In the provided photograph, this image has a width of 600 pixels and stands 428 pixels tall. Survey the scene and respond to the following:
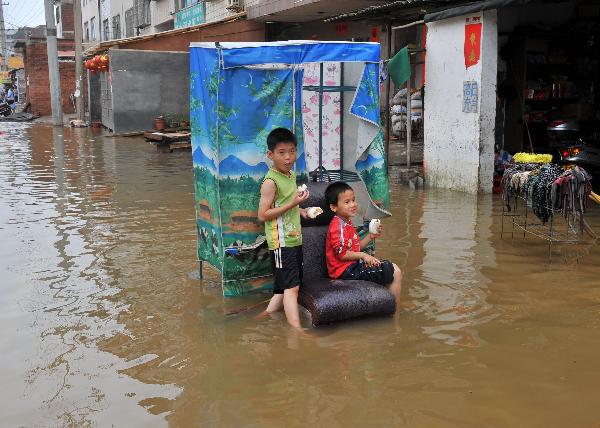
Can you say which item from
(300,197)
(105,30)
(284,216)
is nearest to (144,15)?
(105,30)

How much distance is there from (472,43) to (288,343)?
7.61 m

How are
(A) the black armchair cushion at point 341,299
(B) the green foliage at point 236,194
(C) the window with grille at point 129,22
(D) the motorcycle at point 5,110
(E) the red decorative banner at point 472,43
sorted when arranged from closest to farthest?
(A) the black armchair cushion at point 341,299
(B) the green foliage at point 236,194
(E) the red decorative banner at point 472,43
(D) the motorcycle at point 5,110
(C) the window with grille at point 129,22

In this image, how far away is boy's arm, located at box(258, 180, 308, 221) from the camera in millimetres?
5004

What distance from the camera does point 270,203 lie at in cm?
508

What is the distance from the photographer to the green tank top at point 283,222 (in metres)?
5.11

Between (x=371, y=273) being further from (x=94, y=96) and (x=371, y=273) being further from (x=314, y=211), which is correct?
(x=94, y=96)

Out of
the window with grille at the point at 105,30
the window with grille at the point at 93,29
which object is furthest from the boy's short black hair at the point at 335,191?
the window with grille at the point at 93,29

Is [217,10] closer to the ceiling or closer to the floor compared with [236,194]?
closer to the ceiling

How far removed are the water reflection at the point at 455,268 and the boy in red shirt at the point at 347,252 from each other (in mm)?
479

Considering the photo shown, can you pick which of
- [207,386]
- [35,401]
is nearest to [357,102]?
[207,386]

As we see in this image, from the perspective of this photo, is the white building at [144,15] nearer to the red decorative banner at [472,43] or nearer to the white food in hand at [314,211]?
the red decorative banner at [472,43]

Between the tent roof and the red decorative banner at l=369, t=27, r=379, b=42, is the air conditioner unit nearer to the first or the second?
the red decorative banner at l=369, t=27, r=379, b=42

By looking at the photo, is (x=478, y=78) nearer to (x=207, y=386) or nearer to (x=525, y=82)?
(x=525, y=82)

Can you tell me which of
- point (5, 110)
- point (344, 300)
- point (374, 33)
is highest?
point (374, 33)
